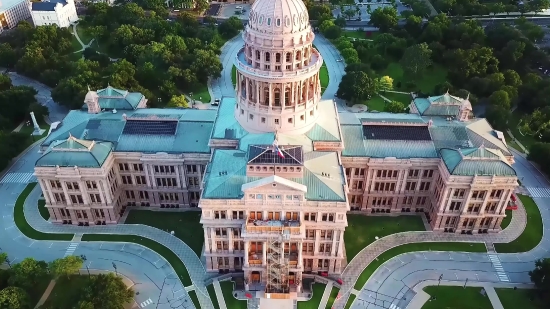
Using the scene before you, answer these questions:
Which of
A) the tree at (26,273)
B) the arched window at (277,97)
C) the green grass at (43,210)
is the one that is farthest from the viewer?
the green grass at (43,210)

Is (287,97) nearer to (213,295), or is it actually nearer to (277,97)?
(277,97)

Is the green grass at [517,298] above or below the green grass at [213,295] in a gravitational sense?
above

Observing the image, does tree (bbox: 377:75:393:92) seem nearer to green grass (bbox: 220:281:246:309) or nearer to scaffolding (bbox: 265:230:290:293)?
scaffolding (bbox: 265:230:290:293)

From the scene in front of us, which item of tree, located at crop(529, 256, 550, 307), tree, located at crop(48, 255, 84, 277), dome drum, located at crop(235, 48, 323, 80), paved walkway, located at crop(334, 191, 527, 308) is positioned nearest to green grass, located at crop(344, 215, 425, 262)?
paved walkway, located at crop(334, 191, 527, 308)

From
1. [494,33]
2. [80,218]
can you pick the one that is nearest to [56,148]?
[80,218]

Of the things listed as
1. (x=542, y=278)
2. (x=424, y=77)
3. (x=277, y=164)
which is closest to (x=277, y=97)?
(x=277, y=164)

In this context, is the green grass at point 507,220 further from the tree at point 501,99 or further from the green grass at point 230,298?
the green grass at point 230,298

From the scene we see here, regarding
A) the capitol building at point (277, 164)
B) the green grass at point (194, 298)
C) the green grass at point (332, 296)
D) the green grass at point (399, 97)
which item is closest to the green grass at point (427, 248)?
the capitol building at point (277, 164)
